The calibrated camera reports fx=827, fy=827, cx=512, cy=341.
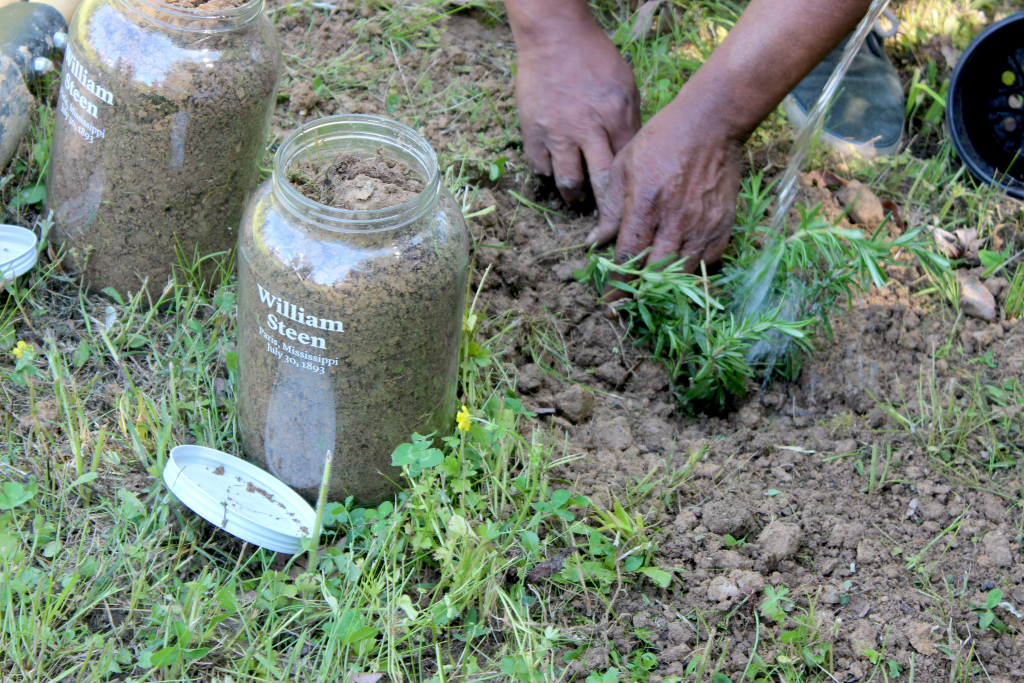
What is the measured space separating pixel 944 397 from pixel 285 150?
5.77 feet

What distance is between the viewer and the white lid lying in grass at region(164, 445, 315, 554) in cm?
160

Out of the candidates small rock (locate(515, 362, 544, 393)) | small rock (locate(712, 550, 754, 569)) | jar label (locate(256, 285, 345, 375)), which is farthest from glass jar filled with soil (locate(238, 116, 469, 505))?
small rock (locate(712, 550, 754, 569))

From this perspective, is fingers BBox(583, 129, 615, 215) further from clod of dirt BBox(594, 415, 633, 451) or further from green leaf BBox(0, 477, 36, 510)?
green leaf BBox(0, 477, 36, 510)

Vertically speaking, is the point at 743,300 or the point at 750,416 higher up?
the point at 743,300

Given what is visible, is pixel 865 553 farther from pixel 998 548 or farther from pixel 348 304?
pixel 348 304

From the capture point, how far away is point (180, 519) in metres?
1.69

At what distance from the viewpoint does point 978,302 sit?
244 centimetres

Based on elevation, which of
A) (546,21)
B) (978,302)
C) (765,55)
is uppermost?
(765,55)

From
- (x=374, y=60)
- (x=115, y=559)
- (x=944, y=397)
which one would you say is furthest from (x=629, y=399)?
(x=374, y=60)

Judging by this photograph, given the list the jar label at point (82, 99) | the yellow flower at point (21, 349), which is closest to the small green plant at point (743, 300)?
the jar label at point (82, 99)

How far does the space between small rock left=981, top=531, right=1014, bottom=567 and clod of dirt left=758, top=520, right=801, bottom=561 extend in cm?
42

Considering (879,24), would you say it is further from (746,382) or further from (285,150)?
(285,150)

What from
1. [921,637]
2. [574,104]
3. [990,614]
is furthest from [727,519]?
[574,104]

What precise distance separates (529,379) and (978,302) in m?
1.40
